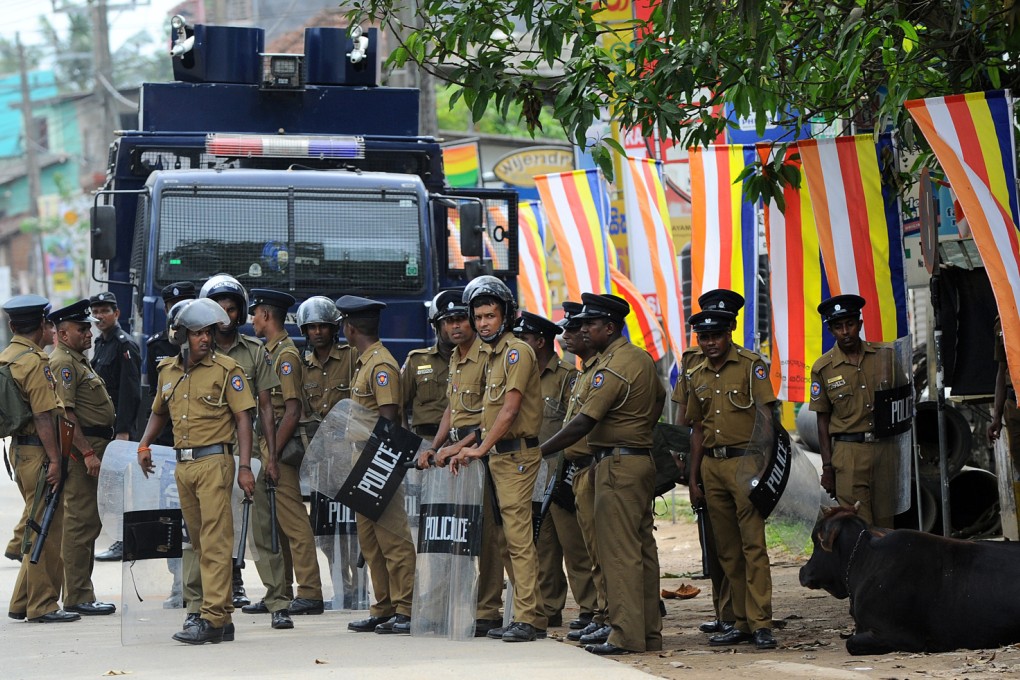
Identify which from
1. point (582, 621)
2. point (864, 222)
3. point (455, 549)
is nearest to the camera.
A: point (455, 549)

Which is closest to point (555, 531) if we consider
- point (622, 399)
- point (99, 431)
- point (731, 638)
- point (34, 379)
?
point (731, 638)

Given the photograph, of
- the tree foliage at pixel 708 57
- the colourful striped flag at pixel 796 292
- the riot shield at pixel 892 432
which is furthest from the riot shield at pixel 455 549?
the colourful striped flag at pixel 796 292

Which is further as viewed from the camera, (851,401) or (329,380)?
(329,380)

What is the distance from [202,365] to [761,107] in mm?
3564

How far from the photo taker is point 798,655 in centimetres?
786

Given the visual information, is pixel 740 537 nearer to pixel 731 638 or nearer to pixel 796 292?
pixel 731 638

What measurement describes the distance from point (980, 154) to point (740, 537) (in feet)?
7.99

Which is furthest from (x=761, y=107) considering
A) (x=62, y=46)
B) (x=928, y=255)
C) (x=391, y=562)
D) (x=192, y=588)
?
(x=62, y=46)

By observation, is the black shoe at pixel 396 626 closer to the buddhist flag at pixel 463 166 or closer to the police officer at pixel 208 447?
the police officer at pixel 208 447

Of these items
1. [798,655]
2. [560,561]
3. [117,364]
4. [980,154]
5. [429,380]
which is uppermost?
[980,154]

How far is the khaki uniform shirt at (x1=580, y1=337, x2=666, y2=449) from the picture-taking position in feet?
26.0

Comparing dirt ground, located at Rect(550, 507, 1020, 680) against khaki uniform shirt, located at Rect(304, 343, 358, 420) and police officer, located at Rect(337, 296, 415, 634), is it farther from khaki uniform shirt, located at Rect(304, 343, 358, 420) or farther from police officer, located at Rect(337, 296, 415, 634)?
khaki uniform shirt, located at Rect(304, 343, 358, 420)

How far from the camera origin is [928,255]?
9469 mm

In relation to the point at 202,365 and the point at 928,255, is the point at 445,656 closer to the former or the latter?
the point at 202,365
